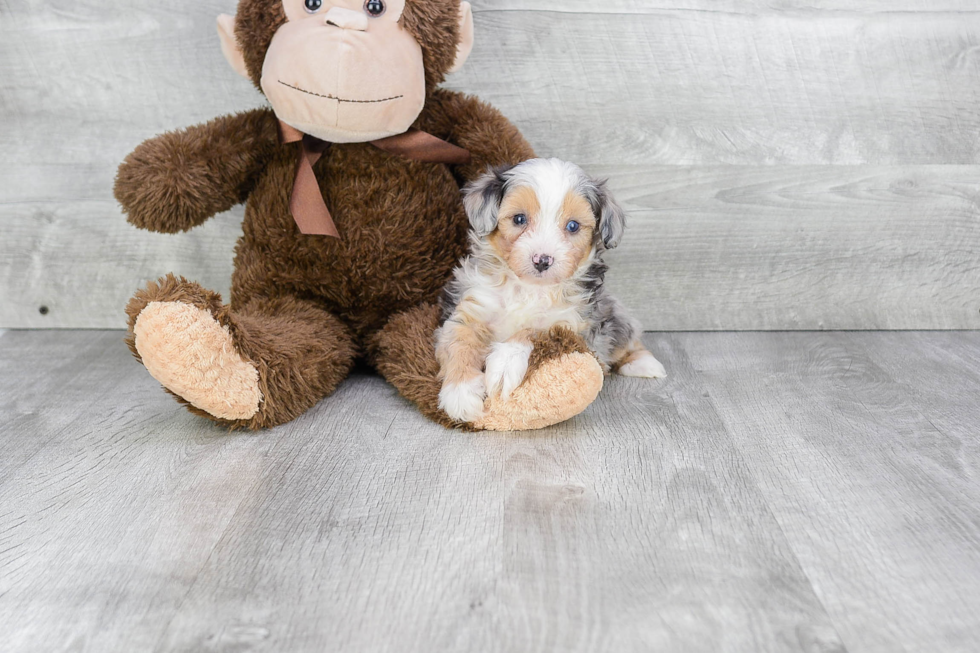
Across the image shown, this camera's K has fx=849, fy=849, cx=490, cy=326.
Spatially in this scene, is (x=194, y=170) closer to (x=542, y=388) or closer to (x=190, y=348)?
(x=190, y=348)

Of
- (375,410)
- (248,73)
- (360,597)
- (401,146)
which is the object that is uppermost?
(248,73)

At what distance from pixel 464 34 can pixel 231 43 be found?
53cm

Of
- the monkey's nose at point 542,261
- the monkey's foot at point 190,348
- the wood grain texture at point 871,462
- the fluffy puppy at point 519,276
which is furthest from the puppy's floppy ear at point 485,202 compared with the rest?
the wood grain texture at point 871,462

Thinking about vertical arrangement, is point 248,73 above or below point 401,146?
above

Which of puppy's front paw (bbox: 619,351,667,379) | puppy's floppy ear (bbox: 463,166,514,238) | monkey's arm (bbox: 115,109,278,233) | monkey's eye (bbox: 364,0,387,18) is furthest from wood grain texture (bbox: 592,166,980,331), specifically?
monkey's arm (bbox: 115,109,278,233)

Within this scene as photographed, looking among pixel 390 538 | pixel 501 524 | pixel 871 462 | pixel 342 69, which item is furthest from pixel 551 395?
pixel 342 69

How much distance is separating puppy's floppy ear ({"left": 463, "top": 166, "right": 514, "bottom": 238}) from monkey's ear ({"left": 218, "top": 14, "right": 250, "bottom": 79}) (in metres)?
0.62

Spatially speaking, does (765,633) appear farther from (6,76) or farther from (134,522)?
(6,76)

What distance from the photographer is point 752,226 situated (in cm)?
246

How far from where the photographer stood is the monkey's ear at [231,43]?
190 centimetres

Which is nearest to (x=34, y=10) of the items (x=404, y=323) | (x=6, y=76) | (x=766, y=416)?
(x=6, y=76)

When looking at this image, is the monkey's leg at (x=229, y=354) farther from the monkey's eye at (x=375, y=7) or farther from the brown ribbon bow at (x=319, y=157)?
the monkey's eye at (x=375, y=7)

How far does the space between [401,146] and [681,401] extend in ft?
2.86

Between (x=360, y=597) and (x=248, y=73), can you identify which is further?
(x=248, y=73)
